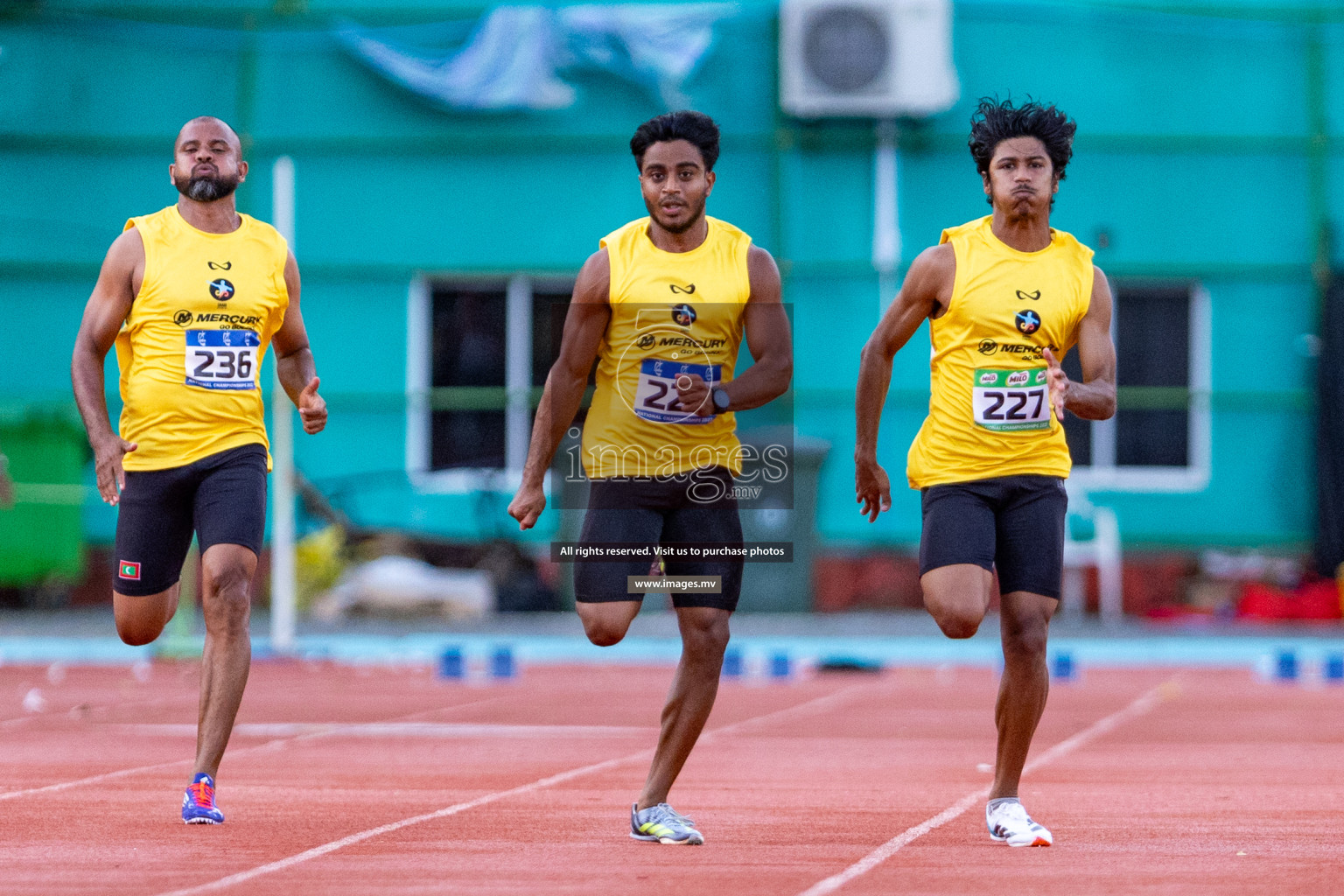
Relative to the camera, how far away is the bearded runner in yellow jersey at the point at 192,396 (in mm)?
7340

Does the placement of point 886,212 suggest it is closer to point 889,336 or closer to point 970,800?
point 970,800

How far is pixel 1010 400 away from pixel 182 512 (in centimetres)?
299

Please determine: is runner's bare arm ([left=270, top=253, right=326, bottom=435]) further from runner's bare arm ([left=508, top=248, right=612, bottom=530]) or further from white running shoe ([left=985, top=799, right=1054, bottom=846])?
white running shoe ([left=985, top=799, right=1054, bottom=846])

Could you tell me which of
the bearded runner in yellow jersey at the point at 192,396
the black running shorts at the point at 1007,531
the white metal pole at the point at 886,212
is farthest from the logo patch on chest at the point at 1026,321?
the white metal pole at the point at 886,212

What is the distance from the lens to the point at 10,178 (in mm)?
20750

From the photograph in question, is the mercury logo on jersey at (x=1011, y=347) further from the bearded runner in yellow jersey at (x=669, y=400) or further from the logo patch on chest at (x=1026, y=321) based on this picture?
the bearded runner in yellow jersey at (x=669, y=400)

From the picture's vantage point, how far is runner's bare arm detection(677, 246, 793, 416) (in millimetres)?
6719

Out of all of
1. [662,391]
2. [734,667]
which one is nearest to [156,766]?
[662,391]

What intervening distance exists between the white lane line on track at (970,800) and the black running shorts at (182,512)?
2484 millimetres

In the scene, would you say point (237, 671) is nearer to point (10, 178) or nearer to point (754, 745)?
point (754, 745)

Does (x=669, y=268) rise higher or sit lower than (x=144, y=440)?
higher

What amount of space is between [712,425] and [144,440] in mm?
2107

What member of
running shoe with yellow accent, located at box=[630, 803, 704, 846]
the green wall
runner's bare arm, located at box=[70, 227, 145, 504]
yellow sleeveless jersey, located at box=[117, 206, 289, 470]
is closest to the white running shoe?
running shoe with yellow accent, located at box=[630, 803, 704, 846]

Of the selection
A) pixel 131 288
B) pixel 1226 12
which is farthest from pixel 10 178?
pixel 131 288
